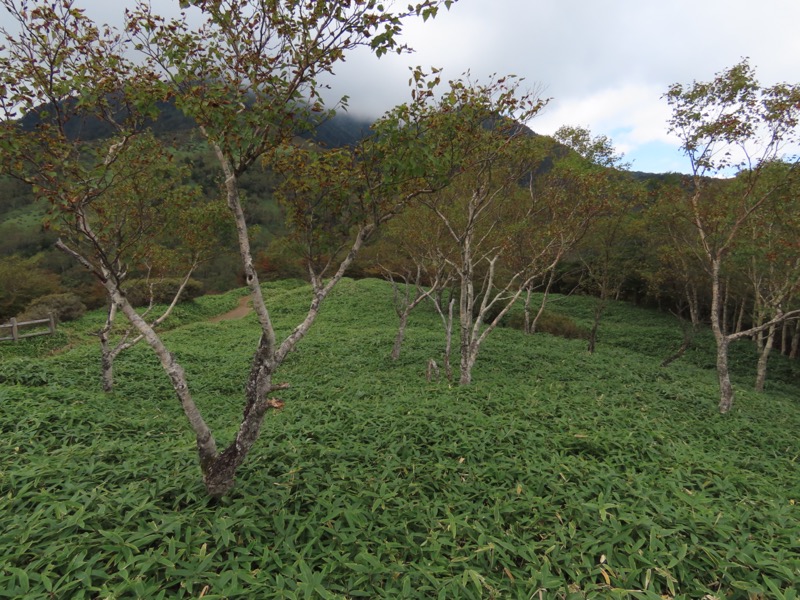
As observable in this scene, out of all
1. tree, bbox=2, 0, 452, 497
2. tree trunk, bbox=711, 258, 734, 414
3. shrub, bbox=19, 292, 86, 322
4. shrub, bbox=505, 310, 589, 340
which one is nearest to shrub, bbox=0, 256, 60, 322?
shrub, bbox=19, 292, 86, 322

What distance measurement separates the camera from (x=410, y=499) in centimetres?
490

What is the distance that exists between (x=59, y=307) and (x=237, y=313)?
947 cm

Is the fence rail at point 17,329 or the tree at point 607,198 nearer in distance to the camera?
the tree at point 607,198

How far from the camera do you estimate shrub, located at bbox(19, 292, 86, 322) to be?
67.6ft

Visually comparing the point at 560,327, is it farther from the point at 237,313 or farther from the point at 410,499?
the point at 237,313

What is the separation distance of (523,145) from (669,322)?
77.6 ft

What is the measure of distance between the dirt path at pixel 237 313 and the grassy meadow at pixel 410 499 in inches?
636

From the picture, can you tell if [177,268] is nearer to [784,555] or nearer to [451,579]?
[451,579]

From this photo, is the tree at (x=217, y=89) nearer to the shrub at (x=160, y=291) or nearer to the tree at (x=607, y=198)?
the tree at (x=607, y=198)

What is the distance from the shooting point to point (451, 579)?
11.9ft

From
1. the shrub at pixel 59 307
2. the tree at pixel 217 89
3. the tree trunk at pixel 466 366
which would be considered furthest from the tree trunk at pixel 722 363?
the shrub at pixel 59 307

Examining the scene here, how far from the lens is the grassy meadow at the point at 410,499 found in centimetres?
356

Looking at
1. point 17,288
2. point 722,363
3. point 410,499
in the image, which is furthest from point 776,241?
point 17,288

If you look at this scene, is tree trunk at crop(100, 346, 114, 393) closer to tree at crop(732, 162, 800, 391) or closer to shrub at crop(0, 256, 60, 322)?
tree at crop(732, 162, 800, 391)
